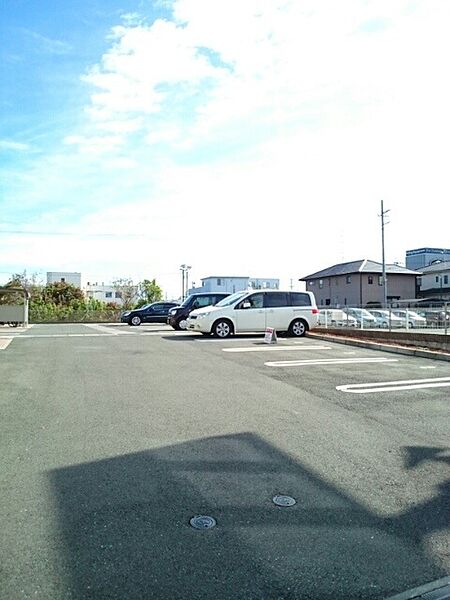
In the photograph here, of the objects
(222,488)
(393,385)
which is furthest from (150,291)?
(222,488)

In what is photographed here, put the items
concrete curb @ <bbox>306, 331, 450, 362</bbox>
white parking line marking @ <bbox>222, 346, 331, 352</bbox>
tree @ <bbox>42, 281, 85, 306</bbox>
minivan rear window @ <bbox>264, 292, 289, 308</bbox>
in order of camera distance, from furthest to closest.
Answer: tree @ <bbox>42, 281, 85, 306</bbox>, minivan rear window @ <bbox>264, 292, 289, 308</bbox>, white parking line marking @ <bbox>222, 346, 331, 352</bbox>, concrete curb @ <bbox>306, 331, 450, 362</bbox>

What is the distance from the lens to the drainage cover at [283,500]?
3.49 meters

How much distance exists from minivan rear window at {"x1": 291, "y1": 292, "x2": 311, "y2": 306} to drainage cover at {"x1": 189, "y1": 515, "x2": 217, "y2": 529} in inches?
553

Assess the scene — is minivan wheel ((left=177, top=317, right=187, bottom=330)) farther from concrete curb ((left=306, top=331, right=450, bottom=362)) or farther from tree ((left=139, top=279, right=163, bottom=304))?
tree ((left=139, top=279, right=163, bottom=304))

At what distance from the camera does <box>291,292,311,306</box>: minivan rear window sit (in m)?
17.1

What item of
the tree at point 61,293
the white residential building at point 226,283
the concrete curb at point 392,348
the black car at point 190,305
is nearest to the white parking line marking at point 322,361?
the concrete curb at point 392,348

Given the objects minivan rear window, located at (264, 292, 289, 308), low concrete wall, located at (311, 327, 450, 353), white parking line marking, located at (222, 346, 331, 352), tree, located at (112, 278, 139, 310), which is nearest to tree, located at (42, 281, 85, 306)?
tree, located at (112, 278, 139, 310)

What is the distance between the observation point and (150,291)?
175 ft

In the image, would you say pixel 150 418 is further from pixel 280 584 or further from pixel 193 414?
pixel 280 584

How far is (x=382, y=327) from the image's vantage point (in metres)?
18.2

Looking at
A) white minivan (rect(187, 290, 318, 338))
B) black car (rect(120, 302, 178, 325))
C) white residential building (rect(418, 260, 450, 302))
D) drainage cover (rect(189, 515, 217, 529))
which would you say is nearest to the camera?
drainage cover (rect(189, 515, 217, 529))

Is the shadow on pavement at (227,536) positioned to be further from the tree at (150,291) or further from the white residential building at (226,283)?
the white residential building at (226,283)

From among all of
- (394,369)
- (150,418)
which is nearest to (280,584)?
(150,418)

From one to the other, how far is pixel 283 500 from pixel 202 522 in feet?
2.19
